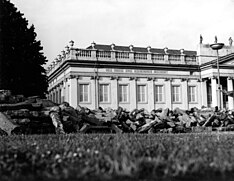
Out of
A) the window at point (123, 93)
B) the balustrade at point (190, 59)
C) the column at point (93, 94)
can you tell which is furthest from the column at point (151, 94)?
the column at point (93, 94)

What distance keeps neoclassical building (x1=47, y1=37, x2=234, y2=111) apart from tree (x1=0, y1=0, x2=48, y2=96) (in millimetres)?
17392

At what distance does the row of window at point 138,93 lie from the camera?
54.3 m

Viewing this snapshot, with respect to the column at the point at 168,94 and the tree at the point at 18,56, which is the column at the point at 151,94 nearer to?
the column at the point at 168,94

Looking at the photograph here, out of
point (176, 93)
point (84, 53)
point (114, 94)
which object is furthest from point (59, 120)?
point (176, 93)

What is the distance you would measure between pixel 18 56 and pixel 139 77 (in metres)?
26.5

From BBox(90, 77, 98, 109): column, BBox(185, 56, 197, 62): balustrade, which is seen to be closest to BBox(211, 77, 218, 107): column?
BBox(185, 56, 197, 62): balustrade

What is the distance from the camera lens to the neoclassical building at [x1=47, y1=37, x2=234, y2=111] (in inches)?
2138

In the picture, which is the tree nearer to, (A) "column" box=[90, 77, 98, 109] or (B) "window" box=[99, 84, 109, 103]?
(A) "column" box=[90, 77, 98, 109]

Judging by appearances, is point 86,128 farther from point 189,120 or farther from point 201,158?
point 201,158

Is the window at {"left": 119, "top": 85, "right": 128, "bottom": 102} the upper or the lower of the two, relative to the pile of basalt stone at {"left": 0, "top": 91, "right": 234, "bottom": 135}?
upper

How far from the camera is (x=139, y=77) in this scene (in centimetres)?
5772

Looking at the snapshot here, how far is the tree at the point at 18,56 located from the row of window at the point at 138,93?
17746 mm

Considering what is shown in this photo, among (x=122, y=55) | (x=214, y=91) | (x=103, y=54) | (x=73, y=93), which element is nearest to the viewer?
(x=73, y=93)

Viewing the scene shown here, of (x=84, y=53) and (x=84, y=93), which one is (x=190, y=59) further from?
(x=84, y=93)
